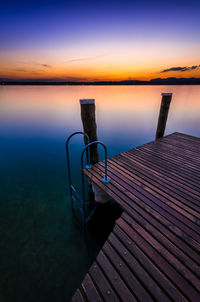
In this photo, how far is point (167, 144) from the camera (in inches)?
279

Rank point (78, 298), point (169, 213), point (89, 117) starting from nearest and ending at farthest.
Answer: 1. point (78, 298)
2. point (169, 213)
3. point (89, 117)

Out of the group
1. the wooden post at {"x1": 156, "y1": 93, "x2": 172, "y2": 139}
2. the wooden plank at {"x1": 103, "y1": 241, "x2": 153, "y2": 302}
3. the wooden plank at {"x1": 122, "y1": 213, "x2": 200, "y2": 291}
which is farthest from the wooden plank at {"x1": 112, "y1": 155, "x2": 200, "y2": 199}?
the wooden post at {"x1": 156, "y1": 93, "x2": 172, "y2": 139}

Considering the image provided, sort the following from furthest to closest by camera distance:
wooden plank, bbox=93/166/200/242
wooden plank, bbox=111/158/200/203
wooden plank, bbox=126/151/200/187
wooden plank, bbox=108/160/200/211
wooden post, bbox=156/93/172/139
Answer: wooden post, bbox=156/93/172/139, wooden plank, bbox=126/151/200/187, wooden plank, bbox=111/158/200/203, wooden plank, bbox=108/160/200/211, wooden plank, bbox=93/166/200/242

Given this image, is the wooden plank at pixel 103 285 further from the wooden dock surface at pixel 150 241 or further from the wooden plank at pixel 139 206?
the wooden plank at pixel 139 206

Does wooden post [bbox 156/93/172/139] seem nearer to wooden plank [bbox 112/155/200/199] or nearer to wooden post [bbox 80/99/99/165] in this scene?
wooden plank [bbox 112/155/200/199]

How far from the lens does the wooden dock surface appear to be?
2062mm

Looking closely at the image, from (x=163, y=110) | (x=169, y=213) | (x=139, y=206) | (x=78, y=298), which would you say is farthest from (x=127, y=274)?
(x=163, y=110)

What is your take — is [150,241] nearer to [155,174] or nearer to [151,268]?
[151,268]

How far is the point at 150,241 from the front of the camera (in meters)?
2.59

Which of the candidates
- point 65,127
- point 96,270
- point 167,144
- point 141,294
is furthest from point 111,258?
point 65,127

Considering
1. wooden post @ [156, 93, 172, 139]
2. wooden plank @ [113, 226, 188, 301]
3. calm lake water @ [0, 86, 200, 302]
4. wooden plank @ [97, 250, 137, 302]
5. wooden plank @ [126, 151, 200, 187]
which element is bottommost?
calm lake water @ [0, 86, 200, 302]

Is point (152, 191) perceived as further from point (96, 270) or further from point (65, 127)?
point (65, 127)

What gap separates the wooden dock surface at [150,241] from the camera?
2062 mm

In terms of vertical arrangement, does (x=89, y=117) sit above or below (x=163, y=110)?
above
